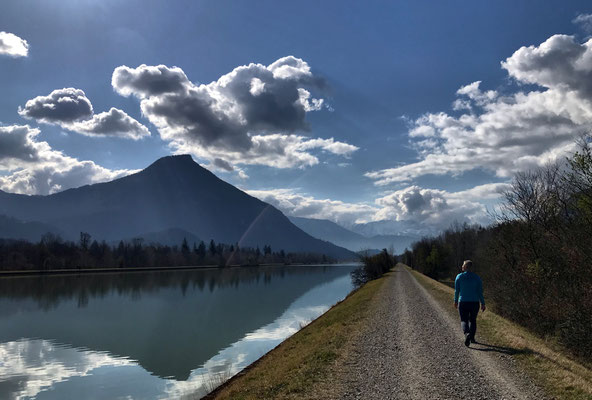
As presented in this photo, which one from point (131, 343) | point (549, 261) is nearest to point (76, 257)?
point (131, 343)

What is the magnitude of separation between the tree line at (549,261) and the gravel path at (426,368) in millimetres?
4211

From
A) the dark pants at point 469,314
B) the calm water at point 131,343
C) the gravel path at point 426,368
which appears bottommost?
the calm water at point 131,343

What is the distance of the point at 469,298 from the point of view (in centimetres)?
1344

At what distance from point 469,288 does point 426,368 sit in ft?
12.6

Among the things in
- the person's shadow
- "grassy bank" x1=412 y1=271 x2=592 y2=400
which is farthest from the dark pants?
"grassy bank" x1=412 y1=271 x2=592 y2=400

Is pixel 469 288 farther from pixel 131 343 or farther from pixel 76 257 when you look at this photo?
pixel 76 257

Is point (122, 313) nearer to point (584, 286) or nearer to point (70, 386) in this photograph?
point (70, 386)

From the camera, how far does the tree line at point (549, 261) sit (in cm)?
1371

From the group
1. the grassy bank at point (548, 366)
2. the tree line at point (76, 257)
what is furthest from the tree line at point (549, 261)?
the tree line at point (76, 257)

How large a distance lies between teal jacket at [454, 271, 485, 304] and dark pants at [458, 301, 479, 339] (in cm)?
18

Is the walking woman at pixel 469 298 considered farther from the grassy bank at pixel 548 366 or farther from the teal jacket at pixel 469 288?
the grassy bank at pixel 548 366

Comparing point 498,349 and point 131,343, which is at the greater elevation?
point 498,349

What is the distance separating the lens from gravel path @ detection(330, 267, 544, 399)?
9023mm

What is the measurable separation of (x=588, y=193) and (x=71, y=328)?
3672 cm
